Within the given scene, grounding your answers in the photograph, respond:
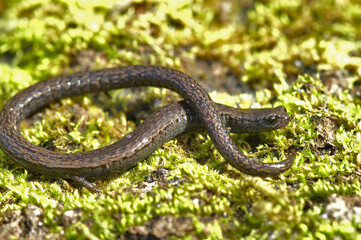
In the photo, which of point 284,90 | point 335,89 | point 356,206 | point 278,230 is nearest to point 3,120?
point 278,230

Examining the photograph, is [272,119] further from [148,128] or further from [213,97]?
[148,128]

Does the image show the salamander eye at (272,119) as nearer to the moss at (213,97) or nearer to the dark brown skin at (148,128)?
the dark brown skin at (148,128)

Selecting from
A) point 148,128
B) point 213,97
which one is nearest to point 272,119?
point 213,97

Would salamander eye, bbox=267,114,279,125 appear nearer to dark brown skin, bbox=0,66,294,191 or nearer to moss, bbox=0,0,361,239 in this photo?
dark brown skin, bbox=0,66,294,191

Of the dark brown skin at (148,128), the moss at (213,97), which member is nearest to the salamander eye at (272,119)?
the dark brown skin at (148,128)

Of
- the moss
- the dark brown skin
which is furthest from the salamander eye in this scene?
the moss

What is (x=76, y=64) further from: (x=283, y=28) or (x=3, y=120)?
→ (x=283, y=28)
